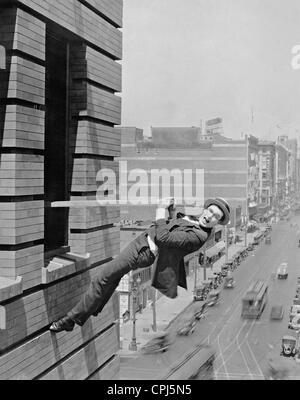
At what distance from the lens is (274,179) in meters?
12.2

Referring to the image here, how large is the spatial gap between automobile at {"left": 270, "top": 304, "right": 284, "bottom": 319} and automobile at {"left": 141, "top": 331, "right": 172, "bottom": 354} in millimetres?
1996

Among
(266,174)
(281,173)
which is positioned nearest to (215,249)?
(266,174)

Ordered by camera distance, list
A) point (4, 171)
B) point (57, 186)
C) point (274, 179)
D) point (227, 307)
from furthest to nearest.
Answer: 1. point (274, 179)
2. point (227, 307)
3. point (57, 186)
4. point (4, 171)

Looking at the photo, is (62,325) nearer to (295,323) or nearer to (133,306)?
(133,306)

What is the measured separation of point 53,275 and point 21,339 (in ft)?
2.90

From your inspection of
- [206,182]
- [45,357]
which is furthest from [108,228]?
[45,357]

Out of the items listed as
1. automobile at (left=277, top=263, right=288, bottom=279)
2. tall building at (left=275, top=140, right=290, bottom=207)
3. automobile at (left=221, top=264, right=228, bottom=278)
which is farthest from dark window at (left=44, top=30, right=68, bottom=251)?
automobile at (left=277, top=263, right=288, bottom=279)

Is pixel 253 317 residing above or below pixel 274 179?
below

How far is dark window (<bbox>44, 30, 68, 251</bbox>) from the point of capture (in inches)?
289

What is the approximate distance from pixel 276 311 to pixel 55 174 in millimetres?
5585

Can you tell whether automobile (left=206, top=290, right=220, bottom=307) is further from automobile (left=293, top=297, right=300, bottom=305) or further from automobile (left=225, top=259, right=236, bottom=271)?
automobile (left=293, top=297, right=300, bottom=305)

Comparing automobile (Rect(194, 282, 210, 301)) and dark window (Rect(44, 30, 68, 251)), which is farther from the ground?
dark window (Rect(44, 30, 68, 251))

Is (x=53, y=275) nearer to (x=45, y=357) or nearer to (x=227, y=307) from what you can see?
(x=45, y=357)

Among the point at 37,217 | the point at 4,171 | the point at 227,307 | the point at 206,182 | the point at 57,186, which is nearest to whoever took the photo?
the point at 4,171
